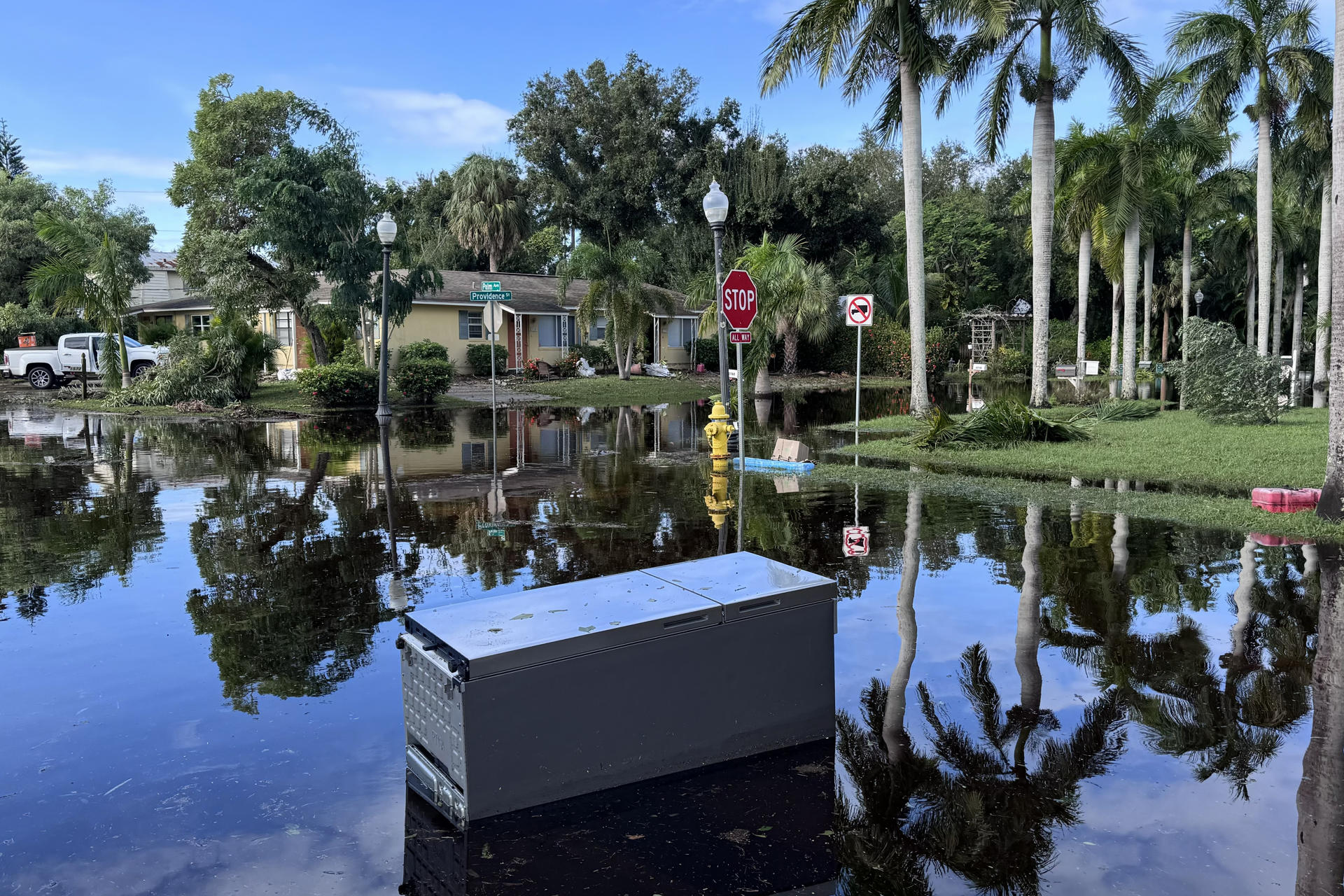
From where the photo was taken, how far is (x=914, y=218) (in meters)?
21.6

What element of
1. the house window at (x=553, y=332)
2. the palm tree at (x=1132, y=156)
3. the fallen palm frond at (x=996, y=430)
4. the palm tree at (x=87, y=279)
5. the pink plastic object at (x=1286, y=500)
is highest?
the palm tree at (x=1132, y=156)

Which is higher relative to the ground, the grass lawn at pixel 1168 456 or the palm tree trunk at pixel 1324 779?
the grass lawn at pixel 1168 456

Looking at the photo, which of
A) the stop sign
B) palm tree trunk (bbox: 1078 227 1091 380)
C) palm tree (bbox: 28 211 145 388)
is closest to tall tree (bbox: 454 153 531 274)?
palm tree (bbox: 28 211 145 388)

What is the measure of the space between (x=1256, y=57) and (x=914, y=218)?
427 inches

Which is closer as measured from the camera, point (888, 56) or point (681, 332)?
point (888, 56)

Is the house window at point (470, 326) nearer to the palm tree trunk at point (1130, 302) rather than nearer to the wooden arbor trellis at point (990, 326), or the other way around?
the palm tree trunk at point (1130, 302)

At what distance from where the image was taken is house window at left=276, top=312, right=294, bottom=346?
39438mm

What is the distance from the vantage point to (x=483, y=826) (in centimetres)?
443

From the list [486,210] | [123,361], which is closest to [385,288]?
[123,361]

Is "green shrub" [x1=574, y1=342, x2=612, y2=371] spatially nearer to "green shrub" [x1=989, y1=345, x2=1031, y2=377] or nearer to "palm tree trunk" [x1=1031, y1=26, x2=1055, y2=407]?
"green shrub" [x1=989, y1=345, x2=1031, y2=377]

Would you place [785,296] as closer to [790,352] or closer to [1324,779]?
[790,352]

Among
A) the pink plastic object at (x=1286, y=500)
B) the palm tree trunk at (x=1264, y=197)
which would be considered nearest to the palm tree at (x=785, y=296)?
the palm tree trunk at (x=1264, y=197)

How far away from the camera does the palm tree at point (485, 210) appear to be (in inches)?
2018

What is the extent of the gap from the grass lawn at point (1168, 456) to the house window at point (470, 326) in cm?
2480
